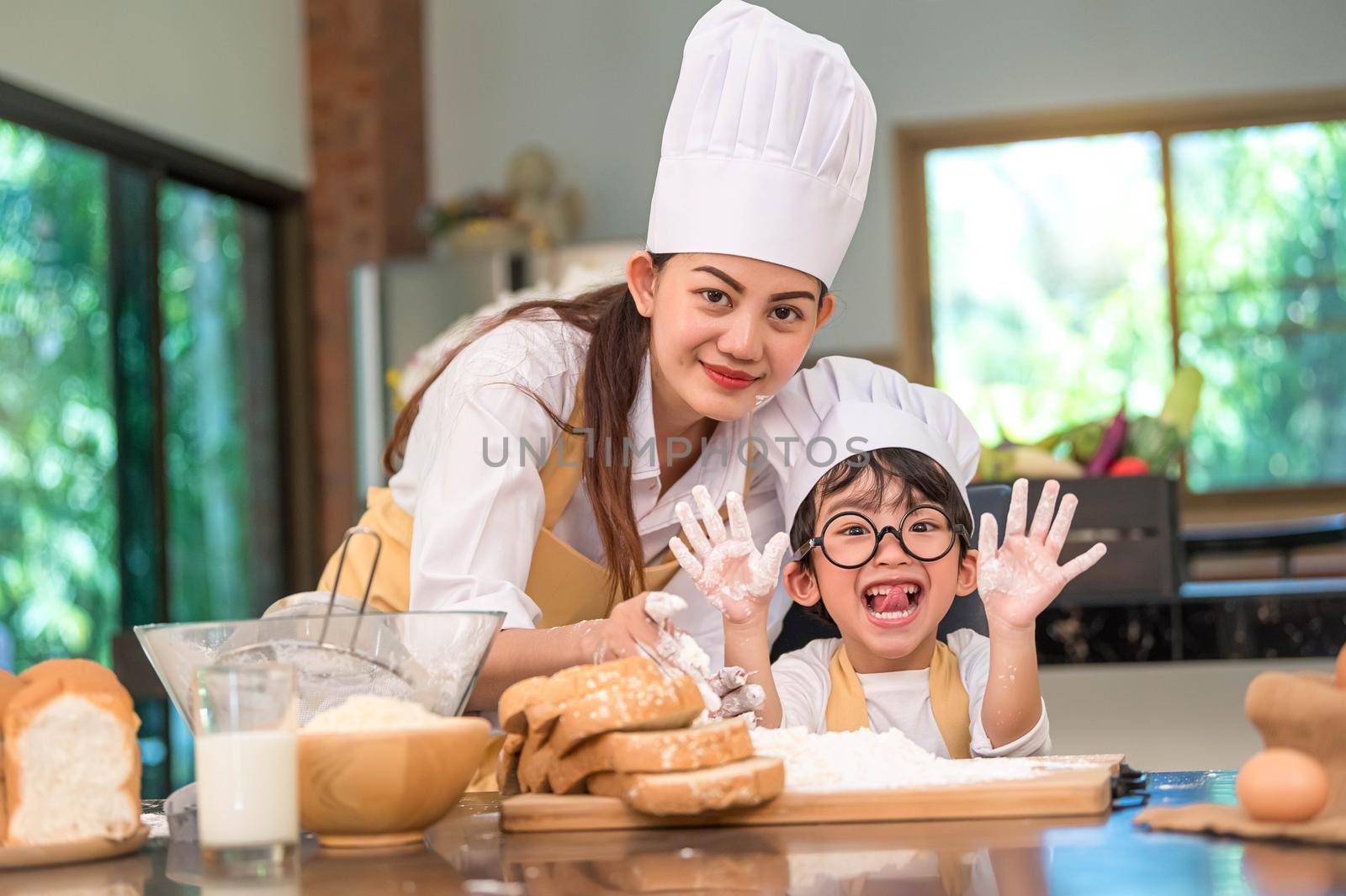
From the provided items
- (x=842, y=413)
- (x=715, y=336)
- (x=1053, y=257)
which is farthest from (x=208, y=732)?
(x=1053, y=257)

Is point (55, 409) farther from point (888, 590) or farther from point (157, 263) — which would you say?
point (888, 590)

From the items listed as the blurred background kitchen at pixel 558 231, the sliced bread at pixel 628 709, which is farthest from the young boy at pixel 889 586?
the blurred background kitchen at pixel 558 231

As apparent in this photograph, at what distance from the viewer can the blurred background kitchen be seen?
453 cm

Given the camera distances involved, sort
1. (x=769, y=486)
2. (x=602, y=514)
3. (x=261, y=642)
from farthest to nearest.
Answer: (x=769, y=486), (x=602, y=514), (x=261, y=642)

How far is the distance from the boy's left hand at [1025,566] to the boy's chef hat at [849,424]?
273 millimetres

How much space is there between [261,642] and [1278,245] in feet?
15.9

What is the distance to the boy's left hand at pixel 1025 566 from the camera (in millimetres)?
1348

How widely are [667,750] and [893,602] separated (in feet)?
2.04

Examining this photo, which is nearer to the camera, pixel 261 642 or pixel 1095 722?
pixel 261 642

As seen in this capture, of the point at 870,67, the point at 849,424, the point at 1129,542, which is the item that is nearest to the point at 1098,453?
the point at 1129,542

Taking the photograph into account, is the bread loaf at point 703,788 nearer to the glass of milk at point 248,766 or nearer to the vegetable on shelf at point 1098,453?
the glass of milk at point 248,766

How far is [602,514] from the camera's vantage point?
1.70 m

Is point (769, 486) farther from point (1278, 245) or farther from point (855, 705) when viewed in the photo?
point (1278, 245)

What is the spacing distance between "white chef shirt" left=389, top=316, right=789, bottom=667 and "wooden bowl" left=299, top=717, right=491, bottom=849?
0.50 m
